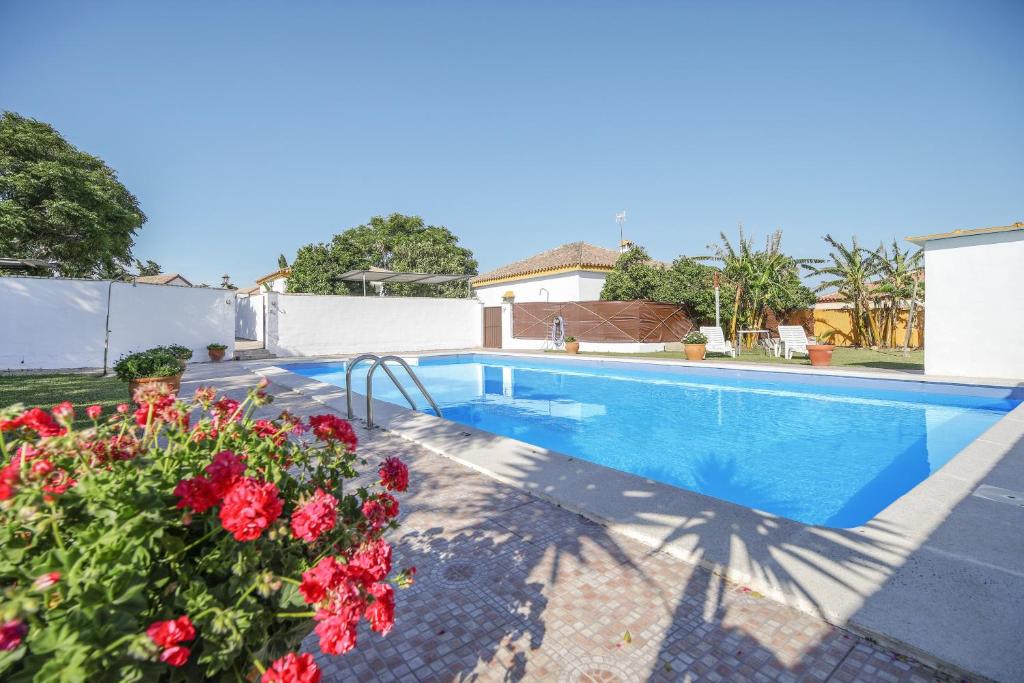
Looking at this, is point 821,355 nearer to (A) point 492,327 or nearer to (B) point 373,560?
(B) point 373,560

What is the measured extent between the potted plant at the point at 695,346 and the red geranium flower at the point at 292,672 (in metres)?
15.4

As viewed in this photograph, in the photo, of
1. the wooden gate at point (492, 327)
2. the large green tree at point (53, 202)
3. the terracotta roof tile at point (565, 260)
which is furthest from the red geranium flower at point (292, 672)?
the wooden gate at point (492, 327)

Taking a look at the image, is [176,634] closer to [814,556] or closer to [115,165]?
[814,556]

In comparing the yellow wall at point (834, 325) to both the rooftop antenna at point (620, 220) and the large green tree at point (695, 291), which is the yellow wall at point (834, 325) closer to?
the large green tree at point (695, 291)

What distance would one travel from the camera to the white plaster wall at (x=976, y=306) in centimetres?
936

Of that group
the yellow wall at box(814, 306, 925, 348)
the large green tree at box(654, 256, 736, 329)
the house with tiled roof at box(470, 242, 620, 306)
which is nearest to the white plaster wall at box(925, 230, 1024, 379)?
the large green tree at box(654, 256, 736, 329)

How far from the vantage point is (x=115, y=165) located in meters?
22.8

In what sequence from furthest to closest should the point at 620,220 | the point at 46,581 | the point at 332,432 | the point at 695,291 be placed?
the point at 620,220 < the point at 695,291 < the point at 332,432 < the point at 46,581

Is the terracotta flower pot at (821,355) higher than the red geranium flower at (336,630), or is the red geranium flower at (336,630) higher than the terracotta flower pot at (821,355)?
the terracotta flower pot at (821,355)

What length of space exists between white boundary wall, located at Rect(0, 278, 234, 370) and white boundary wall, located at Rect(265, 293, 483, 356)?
6.77ft

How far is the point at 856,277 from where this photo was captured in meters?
19.2

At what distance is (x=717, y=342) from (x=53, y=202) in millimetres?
24696

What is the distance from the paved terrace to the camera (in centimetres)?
196

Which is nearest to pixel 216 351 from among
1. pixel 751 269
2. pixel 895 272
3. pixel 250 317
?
pixel 250 317
